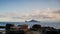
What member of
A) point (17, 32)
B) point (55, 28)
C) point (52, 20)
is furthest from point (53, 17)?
point (17, 32)

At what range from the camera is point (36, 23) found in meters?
1.59

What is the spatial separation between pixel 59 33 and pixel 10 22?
0.76 m

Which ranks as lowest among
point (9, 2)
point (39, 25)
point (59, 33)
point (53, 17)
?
point (59, 33)

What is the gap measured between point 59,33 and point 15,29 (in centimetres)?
66

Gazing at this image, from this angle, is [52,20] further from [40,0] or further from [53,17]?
[40,0]

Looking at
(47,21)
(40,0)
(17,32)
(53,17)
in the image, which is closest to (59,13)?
(53,17)

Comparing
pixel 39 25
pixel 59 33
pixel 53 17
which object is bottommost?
pixel 59 33

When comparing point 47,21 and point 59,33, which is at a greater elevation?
point 47,21

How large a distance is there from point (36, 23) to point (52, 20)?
0.24 meters

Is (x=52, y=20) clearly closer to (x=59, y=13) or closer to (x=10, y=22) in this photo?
(x=59, y=13)

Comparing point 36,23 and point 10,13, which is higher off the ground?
point 10,13

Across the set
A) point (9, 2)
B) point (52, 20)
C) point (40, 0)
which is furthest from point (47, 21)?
point (9, 2)

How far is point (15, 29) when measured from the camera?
5.21 ft

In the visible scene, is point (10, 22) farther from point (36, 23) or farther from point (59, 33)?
point (59, 33)
